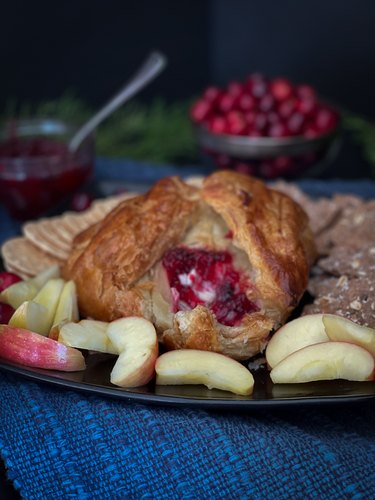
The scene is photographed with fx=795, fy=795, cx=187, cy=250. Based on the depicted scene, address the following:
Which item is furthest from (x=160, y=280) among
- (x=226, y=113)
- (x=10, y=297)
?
(x=226, y=113)

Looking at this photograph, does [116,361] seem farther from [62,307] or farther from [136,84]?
[136,84]

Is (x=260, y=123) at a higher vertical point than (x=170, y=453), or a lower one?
higher

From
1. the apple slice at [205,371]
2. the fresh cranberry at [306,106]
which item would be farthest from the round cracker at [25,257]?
the fresh cranberry at [306,106]

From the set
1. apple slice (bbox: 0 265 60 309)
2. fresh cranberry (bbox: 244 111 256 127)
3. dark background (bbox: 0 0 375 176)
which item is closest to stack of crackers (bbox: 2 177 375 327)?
apple slice (bbox: 0 265 60 309)

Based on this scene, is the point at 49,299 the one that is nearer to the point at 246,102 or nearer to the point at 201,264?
the point at 201,264

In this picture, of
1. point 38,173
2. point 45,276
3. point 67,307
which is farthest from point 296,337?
point 38,173

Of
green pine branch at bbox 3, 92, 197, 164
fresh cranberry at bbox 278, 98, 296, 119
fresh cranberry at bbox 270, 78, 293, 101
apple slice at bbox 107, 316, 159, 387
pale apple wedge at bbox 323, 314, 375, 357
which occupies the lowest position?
green pine branch at bbox 3, 92, 197, 164

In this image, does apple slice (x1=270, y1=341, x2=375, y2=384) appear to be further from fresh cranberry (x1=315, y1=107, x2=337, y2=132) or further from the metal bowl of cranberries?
fresh cranberry (x1=315, y1=107, x2=337, y2=132)
